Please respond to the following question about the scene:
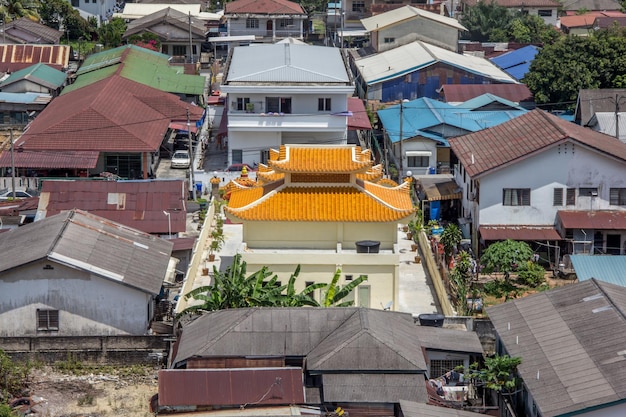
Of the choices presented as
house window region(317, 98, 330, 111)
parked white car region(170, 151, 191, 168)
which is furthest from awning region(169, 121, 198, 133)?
house window region(317, 98, 330, 111)

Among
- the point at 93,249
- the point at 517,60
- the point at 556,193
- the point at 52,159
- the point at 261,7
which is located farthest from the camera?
the point at 261,7

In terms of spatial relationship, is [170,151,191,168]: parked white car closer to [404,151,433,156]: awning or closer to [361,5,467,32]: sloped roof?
[404,151,433,156]: awning

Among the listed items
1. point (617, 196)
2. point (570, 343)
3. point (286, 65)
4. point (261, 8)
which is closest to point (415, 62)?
point (286, 65)

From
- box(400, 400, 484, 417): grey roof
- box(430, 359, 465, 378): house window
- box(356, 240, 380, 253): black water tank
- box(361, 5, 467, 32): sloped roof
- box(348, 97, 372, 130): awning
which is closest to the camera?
box(400, 400, 484, 417): grey roof

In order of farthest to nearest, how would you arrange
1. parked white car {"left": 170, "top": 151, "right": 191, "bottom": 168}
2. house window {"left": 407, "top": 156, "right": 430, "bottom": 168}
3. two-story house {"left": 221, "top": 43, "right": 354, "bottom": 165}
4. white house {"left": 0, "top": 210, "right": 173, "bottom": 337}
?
parked white car {"left": 170, "top": 151, "right": 191, "bottom": 168}
two-story house {"left": 221, "top": 43, "right": 354, "bottom": 165}
house window {"left": 407, "top": 156, "right": 430, "bottom": 168}
white house {"left": 0, "top": 210, "right": 173, "bottom": 337}

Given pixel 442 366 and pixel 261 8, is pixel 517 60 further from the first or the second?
pixel 442 366

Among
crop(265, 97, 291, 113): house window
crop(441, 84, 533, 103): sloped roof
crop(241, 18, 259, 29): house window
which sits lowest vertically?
crop(265, 97, 291, 113): house window

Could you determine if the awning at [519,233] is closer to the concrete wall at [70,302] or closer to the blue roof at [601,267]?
the blue roof at [601,267]

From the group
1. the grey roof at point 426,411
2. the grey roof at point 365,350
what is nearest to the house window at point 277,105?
the grey roof at point 365,350
